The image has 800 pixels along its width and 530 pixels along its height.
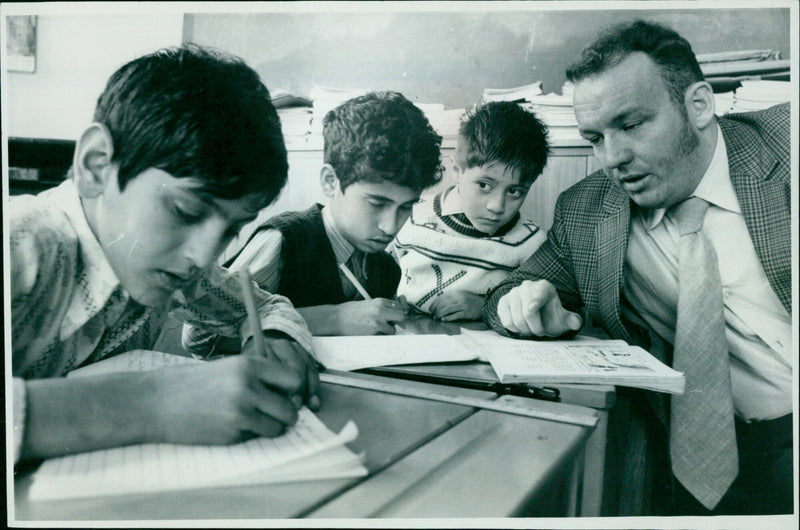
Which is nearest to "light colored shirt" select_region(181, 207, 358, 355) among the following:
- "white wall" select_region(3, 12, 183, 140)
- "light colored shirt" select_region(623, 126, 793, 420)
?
"white wall" select_region(3, 12, 183, 140)

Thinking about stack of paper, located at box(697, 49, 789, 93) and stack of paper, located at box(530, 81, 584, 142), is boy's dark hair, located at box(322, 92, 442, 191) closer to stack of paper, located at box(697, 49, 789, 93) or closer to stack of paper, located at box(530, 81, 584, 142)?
stack of paper, located at box(530, 81, 584, 142)

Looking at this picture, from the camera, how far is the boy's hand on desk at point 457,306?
1.18 metres

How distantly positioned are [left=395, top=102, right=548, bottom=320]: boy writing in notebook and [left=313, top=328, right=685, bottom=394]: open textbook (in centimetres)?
18

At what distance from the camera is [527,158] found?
111 cm

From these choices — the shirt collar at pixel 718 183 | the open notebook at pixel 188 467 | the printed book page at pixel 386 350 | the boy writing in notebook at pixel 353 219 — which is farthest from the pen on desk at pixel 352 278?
the shirt collar at pixel 718 183

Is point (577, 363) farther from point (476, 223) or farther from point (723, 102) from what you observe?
point (723, 102)

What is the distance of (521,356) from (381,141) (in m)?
0.44

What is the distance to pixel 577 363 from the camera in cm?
83

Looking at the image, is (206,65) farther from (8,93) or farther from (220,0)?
(8,93)

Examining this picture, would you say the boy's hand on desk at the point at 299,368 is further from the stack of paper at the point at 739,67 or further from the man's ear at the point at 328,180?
the stack of paper at the point at 739,67

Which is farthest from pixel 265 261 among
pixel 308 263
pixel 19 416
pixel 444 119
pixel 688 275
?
pixel 688 275

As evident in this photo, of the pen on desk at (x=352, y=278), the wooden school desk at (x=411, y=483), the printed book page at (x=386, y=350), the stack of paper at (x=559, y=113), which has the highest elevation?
the stack of paper at (x=559, y=113)

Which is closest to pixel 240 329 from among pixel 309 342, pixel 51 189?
pixel 309 342

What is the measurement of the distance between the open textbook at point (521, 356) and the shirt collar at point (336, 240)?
165mm
